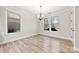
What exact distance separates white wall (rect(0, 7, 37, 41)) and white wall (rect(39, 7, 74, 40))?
0.37 meters

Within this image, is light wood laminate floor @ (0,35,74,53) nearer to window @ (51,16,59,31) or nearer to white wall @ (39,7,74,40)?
white wall @ (39,7,74,40)

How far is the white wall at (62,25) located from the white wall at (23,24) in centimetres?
37

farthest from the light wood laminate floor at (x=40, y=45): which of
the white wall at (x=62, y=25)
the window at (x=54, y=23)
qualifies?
the window at (x=54, y=23)

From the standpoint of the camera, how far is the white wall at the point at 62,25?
10.1 ft

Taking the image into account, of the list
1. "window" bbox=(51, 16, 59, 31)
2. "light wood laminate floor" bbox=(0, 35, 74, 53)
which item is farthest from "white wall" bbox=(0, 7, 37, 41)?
"window" bbox=(51, 16, 59, 31)

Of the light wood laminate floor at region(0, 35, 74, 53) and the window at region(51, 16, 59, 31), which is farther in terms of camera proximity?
the window at region(51, 16, 59, 31)

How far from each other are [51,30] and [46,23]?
1.24ft

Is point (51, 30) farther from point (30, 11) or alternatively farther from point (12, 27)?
point (12, 27)

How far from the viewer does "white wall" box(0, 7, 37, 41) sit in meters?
3.09

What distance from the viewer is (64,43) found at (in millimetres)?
3158

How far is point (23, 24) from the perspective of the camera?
3219 millimetres

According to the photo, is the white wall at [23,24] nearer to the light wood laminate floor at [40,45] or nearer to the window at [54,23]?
the light wood laminate floor at [40,45]
